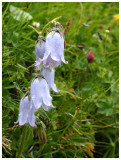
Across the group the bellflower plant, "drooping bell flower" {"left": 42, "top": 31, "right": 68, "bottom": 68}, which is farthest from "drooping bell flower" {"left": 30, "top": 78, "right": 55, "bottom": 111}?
"drooping bell flower" {"left": 42, "top": 31, "right": 68, "bottom": 68}

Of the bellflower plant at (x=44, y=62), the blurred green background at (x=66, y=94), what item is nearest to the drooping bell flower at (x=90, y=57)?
the blurred green background at (x=66, y=94)

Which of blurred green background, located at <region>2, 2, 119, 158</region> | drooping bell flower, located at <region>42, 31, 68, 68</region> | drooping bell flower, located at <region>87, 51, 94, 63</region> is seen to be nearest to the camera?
drooping bell flower, located at <region>42, 31, 68, 68</region>

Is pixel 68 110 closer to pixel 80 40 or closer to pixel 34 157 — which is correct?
pixel 34 157

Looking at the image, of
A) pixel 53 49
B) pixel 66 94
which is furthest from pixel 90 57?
pixel 53 49

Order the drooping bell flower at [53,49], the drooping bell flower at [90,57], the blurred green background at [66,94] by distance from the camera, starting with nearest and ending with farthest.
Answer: the drooping bell flower at [53,49] → the blurred green background at [66,94] → the drooping bell flower at [90,57]

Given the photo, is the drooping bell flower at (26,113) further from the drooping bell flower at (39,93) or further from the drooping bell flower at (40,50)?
the drooping bell flower at (40,50)

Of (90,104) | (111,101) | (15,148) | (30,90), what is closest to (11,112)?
(15,148)

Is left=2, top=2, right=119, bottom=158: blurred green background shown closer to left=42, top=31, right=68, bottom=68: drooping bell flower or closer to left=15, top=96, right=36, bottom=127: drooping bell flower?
left=15, top=96, right=36, bottom=127: drooping bell flower
